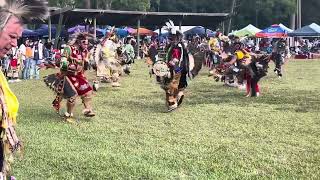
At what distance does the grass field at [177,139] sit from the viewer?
18.9ft

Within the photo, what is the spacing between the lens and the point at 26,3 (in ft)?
9.08

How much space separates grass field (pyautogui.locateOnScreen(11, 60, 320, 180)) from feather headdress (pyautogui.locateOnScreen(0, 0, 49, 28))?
296 centimetres

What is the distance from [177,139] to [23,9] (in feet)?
16.4

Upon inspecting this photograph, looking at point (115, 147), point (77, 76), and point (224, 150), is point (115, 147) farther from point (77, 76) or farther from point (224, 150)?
point (77, 76)

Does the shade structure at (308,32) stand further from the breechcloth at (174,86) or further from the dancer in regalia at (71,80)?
the dancer in regalia at (71,80)

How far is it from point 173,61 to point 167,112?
1009mm

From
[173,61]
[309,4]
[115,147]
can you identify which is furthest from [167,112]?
[309,4]

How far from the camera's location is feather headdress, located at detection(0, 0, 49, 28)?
8.71 ft

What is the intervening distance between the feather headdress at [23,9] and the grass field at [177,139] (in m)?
2.96

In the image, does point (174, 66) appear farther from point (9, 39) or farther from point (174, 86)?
point (9, 39)

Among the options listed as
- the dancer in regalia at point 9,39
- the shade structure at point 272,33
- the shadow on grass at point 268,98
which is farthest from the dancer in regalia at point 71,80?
the shade structure at point 272,33

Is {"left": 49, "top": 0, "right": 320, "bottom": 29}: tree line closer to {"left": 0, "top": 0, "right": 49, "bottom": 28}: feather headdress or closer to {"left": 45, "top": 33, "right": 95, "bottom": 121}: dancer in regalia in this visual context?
{"left": 45, "top": 33, "right": 95, "bottom": 121}: dancer in regalia

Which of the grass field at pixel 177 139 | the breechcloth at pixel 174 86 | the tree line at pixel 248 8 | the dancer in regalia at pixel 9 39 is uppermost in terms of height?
the tree line at pixel 248 8

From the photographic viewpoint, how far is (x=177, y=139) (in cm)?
752
